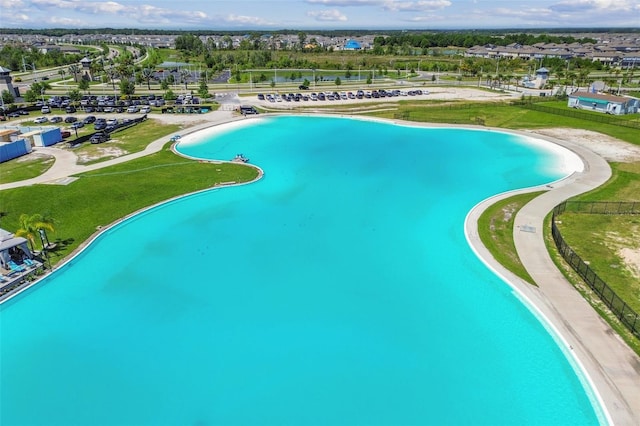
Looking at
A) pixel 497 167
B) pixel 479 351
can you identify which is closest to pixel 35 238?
pixel 479 351

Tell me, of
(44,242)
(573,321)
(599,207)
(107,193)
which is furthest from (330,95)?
(573,321)

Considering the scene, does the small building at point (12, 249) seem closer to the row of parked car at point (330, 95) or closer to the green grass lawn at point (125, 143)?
the green grass lawn at point (125, 143)

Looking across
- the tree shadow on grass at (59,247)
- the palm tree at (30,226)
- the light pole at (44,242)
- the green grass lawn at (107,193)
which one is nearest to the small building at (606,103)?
the green grass lawn at (107,193)

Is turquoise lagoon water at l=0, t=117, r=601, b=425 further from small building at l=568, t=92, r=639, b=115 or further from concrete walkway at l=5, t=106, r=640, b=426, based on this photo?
small building at l=568, t=92, r=639, b=115

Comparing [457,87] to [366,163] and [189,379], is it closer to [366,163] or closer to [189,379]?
[366,163]

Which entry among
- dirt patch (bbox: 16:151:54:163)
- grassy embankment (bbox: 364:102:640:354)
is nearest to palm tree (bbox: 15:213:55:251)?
dirt patch (bbox: 16:151:54:163)

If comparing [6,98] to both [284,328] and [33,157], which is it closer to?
[33,157]
